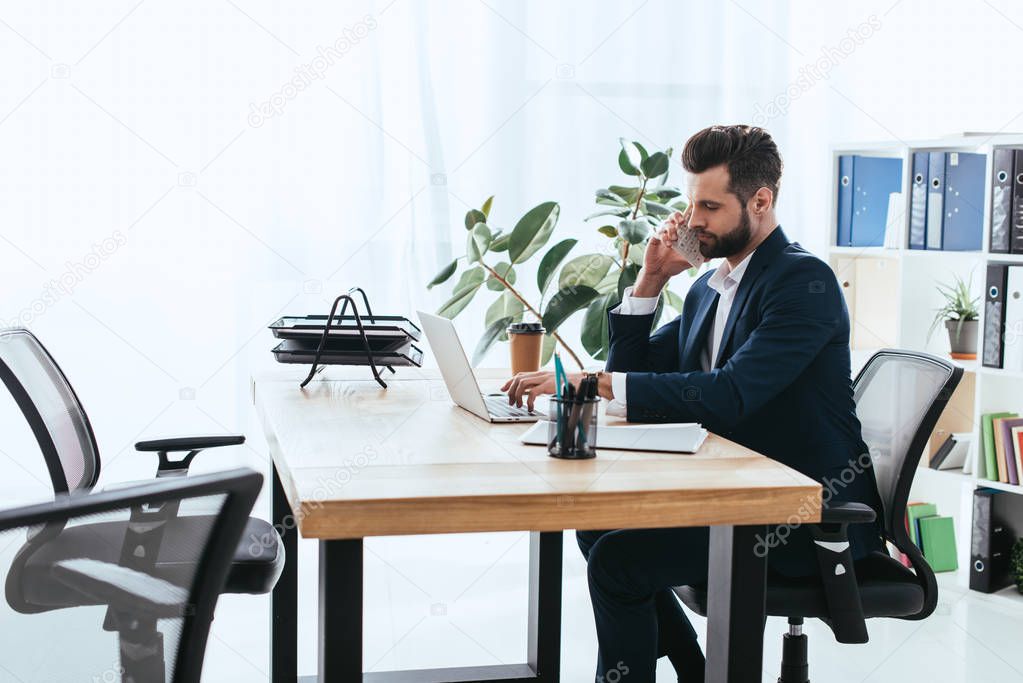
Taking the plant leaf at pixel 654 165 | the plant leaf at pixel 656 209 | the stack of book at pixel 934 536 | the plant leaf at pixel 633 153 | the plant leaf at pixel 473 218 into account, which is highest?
the plant leaf at pixel 633 153

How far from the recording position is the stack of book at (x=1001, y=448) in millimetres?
3150

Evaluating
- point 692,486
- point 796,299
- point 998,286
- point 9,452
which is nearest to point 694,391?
point 796,299

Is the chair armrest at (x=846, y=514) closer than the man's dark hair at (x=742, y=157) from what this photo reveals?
Yes

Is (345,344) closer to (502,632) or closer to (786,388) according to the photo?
(786,388)

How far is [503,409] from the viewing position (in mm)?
1978

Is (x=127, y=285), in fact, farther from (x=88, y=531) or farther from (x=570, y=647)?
(x=88, y=531)

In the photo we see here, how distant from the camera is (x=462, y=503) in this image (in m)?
1.26

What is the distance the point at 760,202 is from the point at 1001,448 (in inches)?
63.2

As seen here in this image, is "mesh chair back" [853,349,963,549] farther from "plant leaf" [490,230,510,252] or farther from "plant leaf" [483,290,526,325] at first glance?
"plant leaf" [483,290,526,325]

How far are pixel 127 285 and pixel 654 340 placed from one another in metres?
2.06

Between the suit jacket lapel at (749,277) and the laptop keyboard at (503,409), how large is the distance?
403 mm

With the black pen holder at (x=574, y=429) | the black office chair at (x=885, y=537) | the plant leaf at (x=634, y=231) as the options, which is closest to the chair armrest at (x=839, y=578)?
the black office chair at (x=885, y=537)

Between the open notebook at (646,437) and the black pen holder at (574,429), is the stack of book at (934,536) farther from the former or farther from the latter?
the black pen holder at (574,429)

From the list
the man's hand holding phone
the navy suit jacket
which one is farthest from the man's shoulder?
the man's hand holding phone
